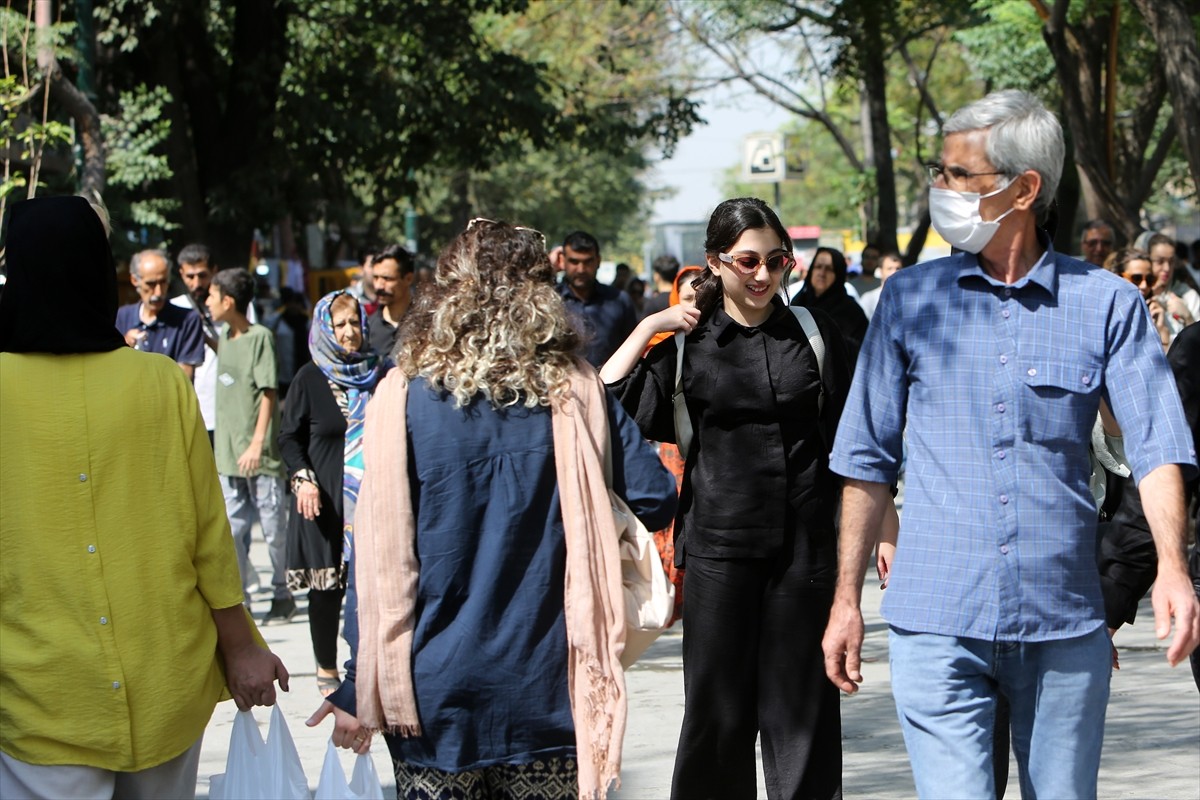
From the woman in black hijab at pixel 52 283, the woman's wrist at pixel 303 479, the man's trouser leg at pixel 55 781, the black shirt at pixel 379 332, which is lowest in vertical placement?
the man's trouser leg at pixel 55 781

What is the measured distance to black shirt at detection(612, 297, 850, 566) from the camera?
457 cm

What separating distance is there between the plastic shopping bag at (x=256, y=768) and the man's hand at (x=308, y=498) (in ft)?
10.2

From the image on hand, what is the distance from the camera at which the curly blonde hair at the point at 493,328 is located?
11.5 feet

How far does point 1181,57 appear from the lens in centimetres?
1054

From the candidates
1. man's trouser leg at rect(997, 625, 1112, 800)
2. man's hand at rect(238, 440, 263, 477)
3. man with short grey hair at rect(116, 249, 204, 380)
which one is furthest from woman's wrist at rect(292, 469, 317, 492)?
man's trouser leg at rect(997, 625, 1112, 800)

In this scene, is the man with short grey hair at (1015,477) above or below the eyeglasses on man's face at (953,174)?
below

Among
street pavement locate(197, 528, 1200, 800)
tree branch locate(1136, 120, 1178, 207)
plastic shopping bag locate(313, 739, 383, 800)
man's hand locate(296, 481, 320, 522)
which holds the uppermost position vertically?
tree branch locate(1136, 120, 1178, 207)

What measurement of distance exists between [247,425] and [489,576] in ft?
19.8

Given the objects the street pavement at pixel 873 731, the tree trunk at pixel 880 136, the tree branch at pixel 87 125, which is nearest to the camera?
the street pavement at pixel 873 731

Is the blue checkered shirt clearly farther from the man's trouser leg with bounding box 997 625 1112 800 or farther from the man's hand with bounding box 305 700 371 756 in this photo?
the man's hand with bounding box 305 700 371 756

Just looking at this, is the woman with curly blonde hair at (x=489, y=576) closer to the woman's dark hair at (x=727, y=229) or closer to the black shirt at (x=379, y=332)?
the woman's dark hair at (x=727, y=229)

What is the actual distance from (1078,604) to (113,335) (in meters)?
1.96

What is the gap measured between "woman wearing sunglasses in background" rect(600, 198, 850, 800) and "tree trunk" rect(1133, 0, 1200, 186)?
668 centimetres

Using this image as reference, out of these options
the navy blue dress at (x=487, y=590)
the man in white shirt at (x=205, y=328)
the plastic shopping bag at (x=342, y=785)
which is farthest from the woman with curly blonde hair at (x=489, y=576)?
the man in white shirt at (x=205, y=328)
